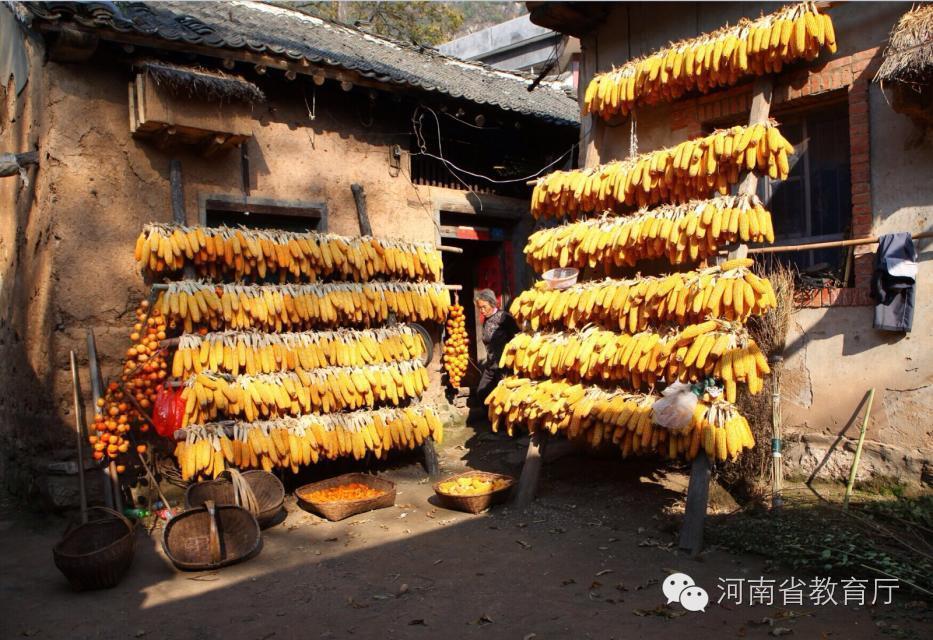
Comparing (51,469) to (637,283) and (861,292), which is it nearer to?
(637,283)

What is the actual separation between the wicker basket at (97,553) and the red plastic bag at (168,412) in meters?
0.89

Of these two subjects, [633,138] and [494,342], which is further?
[494,342]

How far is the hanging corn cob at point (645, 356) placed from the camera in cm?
503

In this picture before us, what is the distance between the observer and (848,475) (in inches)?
231

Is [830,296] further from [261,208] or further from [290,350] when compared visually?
[261,208]

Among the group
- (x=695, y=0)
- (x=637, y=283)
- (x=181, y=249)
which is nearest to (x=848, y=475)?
(x=637, y=283)

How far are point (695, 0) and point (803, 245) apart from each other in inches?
111

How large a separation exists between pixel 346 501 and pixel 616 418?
2.53 metres

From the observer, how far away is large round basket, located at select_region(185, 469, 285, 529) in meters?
5.70

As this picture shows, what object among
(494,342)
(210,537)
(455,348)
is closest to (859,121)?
(494,342)

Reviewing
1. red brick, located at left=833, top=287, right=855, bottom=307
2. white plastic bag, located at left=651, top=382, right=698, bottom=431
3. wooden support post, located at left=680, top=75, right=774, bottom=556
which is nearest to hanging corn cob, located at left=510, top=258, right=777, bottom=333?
wooden support post, located at left=680, top=75, right=774, bottom=556

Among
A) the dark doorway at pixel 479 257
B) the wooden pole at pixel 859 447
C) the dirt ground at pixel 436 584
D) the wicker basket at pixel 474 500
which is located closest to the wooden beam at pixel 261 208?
the dark doorway at pixel 479 257

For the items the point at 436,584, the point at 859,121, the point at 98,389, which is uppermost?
the point at 859,121

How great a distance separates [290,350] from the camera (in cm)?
643
